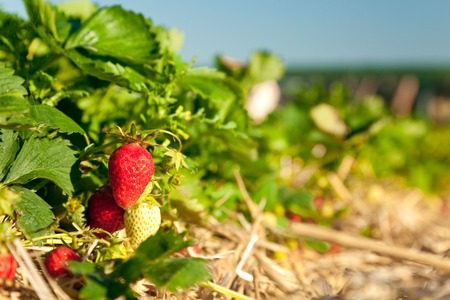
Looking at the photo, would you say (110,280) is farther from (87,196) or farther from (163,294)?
(87,196)

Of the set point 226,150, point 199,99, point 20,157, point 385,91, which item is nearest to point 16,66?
point 20,157

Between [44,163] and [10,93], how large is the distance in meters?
0.11

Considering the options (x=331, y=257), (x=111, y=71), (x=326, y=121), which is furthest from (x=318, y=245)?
(x=111, y=71)

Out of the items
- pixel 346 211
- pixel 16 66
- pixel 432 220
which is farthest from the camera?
pixel 432 220

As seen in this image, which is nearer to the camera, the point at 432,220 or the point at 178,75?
the point at 178,75

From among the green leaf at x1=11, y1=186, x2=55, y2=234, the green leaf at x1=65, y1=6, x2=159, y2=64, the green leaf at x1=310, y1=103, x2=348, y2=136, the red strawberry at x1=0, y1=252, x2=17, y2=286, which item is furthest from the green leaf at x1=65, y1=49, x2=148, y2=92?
the green leaf at x1=310, y1=103, x2=348, y2=136

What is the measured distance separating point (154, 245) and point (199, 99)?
56 centimetres

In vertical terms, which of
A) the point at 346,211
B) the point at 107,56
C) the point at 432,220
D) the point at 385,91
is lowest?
the point at 107,56

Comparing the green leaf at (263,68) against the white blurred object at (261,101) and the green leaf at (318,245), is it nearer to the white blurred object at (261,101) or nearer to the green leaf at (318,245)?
the green leaf at (318,245)

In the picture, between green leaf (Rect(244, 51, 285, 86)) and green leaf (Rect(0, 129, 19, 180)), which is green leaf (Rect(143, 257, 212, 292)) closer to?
green leaf (Rect(0, 129, 19, 180))

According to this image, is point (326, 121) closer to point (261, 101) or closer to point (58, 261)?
point (261, 101)

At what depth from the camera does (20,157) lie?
852 millimetres

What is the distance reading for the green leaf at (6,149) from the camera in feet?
2.79

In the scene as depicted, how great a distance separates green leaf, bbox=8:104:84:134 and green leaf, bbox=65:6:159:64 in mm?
195
